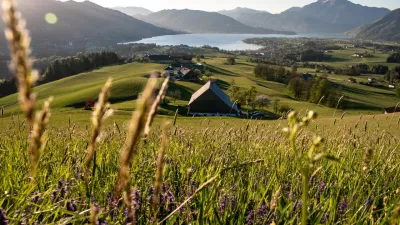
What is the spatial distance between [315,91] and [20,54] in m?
88.6

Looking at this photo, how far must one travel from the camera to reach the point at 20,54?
1.92ft

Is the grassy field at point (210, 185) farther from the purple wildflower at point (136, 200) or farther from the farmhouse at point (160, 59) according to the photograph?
the farmhouse at point (160, 59)

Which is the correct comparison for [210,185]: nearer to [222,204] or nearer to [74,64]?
[222,204]

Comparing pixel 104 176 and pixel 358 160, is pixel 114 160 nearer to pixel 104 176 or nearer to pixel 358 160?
pixel 104 176

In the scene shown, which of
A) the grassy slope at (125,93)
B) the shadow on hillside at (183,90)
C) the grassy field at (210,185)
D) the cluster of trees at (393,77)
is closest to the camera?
the grassy field at (210,185)

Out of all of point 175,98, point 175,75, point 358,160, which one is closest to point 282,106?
point 175,98

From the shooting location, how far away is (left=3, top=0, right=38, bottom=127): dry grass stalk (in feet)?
1.92

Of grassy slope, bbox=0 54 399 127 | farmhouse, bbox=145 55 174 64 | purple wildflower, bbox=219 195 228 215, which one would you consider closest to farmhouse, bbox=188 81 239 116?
grassy slope, bbox=0 54 399 127

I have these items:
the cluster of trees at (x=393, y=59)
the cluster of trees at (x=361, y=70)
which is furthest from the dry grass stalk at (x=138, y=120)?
the cluster of trees at (x=393, y=59)

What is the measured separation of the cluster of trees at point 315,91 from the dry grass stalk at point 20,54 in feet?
277

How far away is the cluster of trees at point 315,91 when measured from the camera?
79500 mm

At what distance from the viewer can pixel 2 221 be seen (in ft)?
4.22

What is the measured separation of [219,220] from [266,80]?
124 m

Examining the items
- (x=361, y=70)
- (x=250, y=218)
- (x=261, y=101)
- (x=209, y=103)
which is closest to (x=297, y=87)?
(x=261, y=101)
